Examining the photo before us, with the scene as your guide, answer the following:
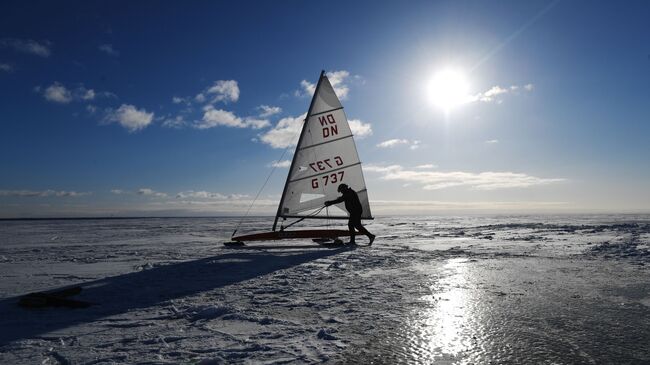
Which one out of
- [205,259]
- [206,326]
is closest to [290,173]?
[205,259]

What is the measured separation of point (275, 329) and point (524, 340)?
2.09 metres

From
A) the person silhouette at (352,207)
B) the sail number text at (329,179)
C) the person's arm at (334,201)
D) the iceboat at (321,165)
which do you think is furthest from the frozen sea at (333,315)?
the sail number text at (329,179)

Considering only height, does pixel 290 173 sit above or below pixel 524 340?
above

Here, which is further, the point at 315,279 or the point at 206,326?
the point at 315,279

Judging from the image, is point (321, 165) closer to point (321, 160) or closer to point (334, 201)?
point (321, 160)

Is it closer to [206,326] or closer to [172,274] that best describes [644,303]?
[206,326]

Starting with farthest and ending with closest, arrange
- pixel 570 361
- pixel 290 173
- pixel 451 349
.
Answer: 1. pixel 290 173
2. pixel 451 349
3. pixel 570 361

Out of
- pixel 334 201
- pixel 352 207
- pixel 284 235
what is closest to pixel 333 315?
pixel 284 235

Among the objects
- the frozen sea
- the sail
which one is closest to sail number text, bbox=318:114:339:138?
the sail

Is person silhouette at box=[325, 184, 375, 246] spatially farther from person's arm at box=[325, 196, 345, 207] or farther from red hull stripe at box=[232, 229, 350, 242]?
red hull stripe at box=[232, 229, 350, 242]

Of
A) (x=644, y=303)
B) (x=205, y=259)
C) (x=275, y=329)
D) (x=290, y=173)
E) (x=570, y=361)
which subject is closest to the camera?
(x=570, y=361)

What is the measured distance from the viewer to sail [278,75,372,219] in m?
12.2

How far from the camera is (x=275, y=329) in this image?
332cm

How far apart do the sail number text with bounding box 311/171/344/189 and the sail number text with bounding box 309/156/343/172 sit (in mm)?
302
